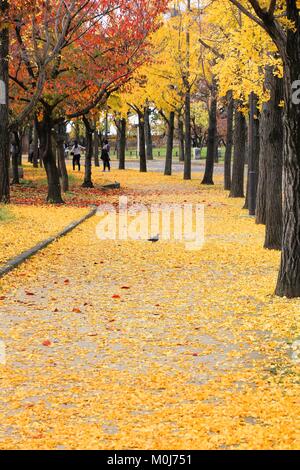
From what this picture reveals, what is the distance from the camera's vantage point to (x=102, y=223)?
21484 mm

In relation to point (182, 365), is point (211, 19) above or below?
above

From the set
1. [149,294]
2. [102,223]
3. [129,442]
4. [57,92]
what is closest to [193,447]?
[129,442]

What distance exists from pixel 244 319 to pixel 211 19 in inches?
551

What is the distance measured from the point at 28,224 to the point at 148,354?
39.8 ft

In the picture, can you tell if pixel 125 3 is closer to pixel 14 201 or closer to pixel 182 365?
pixel 14 201

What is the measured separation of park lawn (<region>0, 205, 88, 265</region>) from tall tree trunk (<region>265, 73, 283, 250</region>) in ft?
14.5

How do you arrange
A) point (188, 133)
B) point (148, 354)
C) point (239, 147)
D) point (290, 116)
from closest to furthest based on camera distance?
point (148, 354) < point (290, 116) < point (239, 147) < point (188, 133)

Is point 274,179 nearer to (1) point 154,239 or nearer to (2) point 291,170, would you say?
(1) point 154,239

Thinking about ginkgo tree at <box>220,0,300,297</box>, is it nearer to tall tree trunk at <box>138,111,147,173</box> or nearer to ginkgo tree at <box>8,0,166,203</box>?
ginkgo tree at <box>8,0,166,203</box>

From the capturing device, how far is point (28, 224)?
19.7m

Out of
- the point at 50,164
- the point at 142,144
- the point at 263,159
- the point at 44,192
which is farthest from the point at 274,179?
the point at 142,144

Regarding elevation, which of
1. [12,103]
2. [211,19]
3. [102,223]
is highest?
[211,19]

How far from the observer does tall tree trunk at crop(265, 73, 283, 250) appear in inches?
623

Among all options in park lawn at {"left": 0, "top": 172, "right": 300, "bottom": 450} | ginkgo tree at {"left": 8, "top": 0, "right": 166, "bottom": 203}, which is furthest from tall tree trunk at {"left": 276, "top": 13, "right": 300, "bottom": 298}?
ginkgo tree at {"left": 8, "top": 0, "right": 166, "bottom": 203}
